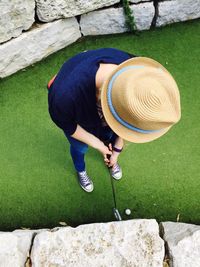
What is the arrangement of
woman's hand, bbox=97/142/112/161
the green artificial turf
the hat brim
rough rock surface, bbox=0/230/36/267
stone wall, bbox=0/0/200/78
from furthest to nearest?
stone wall, bbox=0/0/200/78, the green artificial turf, rough rock surface, bbox=0/230/36/267, woman's hand, bbox=97/142/112/161, the hat brim

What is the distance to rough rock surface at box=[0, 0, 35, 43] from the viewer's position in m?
3.62

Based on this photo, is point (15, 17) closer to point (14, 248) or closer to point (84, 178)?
point (84, 178)

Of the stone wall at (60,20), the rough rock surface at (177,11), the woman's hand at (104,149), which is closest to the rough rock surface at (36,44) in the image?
the stone wall at (60,20)

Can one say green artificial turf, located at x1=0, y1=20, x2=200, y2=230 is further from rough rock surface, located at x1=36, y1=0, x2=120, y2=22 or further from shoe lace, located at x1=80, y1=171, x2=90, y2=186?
rough rock surface, located at x1=36, y1=0, x2=120, y2=22

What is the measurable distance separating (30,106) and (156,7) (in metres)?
1.39

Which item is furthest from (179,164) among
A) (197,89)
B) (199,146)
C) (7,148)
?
(7,148)

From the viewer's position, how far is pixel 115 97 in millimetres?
2189

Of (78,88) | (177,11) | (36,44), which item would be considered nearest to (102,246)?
(78,88)

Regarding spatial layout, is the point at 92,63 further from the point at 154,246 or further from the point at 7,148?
the point at 7,148

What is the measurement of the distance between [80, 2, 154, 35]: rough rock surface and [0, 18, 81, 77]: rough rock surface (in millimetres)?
104

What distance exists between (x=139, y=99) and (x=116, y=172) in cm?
153

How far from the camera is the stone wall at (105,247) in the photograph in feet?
9.53

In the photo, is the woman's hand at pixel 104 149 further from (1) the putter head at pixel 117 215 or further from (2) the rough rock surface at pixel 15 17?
(2) the rough rock surface at pixel 15 17

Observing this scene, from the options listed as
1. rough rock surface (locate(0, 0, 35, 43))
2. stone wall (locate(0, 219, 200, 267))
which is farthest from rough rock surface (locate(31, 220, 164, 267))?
rough rock surface (locate(0, 0, 35, 43))
